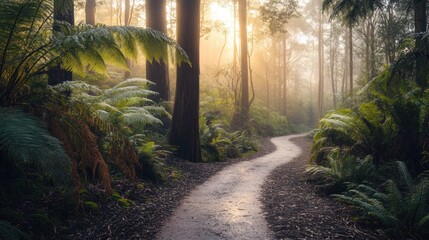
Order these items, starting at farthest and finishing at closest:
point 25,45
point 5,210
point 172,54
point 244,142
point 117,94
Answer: point 244,142 → point 117,94 → point 172,54 → point 25,45 → point 5,210

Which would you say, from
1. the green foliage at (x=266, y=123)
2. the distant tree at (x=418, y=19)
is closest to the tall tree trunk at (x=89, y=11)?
the green foliage at (x=266, y=123)

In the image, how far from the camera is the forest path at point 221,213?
13.5ft

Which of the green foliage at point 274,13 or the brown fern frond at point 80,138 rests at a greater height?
the green foliage at point 274,13

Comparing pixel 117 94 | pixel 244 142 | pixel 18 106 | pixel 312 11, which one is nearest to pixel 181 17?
pixel 117 94

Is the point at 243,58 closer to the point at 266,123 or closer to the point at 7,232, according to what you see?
the point at 266,123

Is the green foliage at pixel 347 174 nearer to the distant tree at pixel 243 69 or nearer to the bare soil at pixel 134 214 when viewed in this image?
the bare soil at pixel 134 214

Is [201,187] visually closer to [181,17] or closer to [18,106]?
[18,106]

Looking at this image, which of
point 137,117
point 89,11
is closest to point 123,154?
point 137,117

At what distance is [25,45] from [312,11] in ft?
131

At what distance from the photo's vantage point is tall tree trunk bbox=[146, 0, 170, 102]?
36.4 feet

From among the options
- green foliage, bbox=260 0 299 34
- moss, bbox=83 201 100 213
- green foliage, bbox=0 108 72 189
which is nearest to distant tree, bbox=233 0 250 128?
green foliage, bbox=260 0 299 34

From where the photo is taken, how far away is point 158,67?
11.1 metres

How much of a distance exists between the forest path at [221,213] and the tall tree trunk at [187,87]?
5.58 feet

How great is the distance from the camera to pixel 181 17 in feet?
29.0
